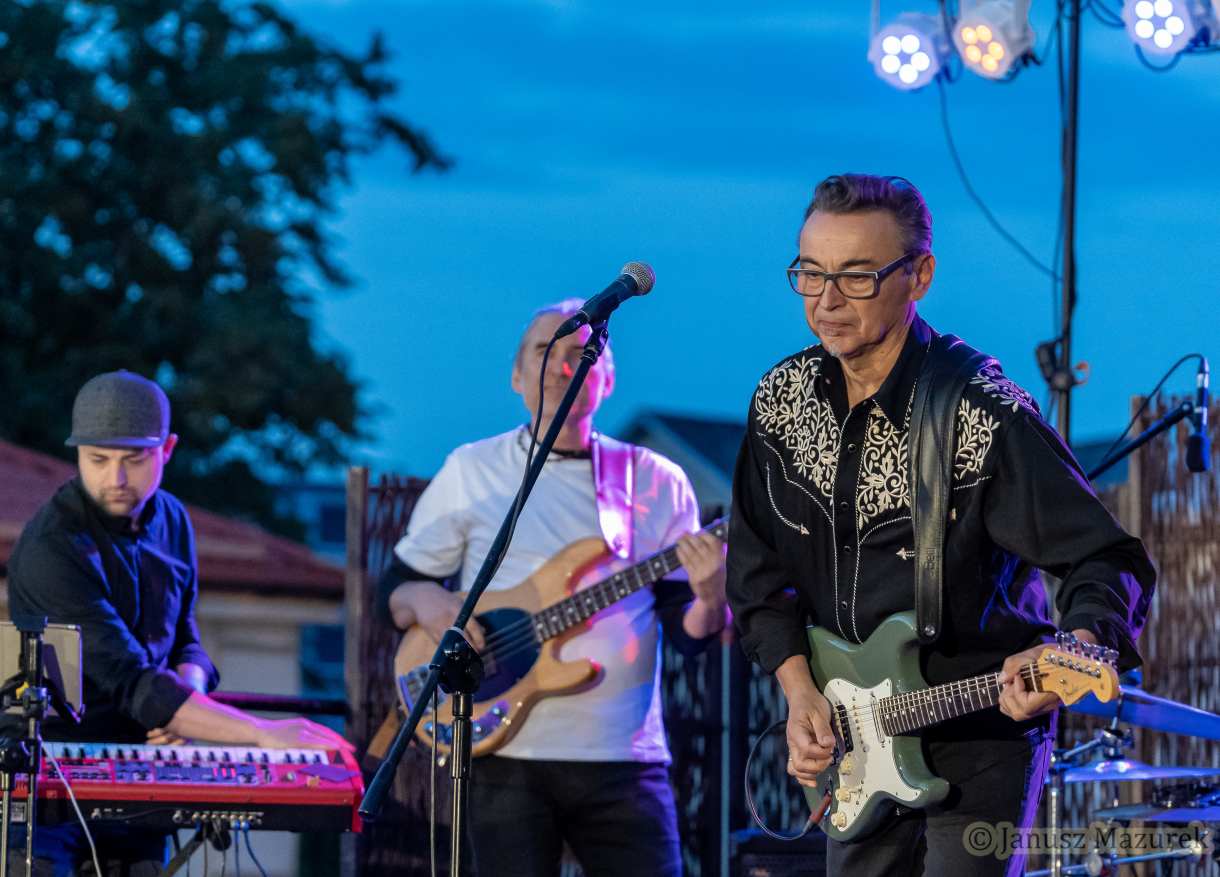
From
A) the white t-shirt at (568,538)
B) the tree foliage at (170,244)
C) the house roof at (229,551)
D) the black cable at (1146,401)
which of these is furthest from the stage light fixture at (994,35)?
the tree foliage at (170,244)

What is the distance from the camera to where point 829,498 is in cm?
317

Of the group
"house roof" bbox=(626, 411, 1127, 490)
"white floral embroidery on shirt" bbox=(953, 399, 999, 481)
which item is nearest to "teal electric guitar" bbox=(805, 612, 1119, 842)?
"white floral embroidery on shirt" bbox=(953, 399, 999, 481)

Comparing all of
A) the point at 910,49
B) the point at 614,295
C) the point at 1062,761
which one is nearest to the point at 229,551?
the point at 910,49

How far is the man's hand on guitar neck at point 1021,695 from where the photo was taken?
2.70 meters

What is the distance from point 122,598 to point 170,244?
1116 centimetres

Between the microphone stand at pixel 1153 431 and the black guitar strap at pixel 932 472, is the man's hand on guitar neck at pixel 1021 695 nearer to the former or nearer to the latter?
the black guitar strap at pixel 932 472

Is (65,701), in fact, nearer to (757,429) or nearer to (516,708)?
(516,708)

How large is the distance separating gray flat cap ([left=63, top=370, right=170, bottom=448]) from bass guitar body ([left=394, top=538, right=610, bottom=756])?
42.0 inches

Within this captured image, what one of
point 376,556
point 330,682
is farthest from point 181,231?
point 376,556

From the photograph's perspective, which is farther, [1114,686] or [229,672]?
[229,672]

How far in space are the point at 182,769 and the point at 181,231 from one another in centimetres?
1150

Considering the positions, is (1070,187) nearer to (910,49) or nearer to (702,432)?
(910,49)

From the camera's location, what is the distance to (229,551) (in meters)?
9.83

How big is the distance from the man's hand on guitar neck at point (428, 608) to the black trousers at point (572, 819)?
0.45 m
